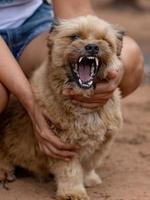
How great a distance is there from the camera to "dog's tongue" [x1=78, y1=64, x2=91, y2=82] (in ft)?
14.3

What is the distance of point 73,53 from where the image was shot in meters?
4.37

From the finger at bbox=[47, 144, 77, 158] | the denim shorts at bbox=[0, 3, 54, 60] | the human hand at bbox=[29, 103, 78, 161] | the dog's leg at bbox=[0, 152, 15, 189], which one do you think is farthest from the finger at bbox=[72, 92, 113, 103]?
the denim shorts at bbox=[0, 3, 54, 60]

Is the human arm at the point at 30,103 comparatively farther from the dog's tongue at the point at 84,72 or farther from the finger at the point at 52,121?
the dog's tongue at the point at 84,72

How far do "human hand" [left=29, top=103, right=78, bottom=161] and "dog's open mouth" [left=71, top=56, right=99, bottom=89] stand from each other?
391 mm

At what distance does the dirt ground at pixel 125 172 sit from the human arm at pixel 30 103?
34 centimetres

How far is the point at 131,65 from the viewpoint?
5133 mm

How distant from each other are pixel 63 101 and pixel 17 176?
84cm

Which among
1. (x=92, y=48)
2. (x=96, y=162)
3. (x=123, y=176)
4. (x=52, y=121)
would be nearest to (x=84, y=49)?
(x=92, y=48)

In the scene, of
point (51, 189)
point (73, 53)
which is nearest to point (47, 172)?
point (51, 189)

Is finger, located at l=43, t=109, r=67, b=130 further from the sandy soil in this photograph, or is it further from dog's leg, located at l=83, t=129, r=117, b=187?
the sandy soil

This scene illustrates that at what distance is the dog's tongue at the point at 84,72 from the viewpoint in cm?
437

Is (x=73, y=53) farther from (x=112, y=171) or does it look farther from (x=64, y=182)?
(x=112, y=171)

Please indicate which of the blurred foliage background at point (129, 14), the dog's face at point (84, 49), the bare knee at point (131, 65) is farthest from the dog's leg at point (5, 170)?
the blurred foliage background at point (129, 14)

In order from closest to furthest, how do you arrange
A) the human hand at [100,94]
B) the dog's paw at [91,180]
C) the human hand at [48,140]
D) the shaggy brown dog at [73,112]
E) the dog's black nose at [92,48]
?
the dog's black nose at [92,48] < the shaggy brown dog at [73,112] < the human hand at [100,94] < the human hand at [48,140] < the dog's paw at [91,180]
